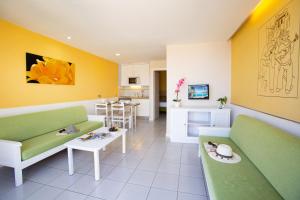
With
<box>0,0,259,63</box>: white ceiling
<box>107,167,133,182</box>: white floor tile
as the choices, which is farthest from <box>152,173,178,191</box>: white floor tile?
<box>0,0,259,63</box>: white ceiling

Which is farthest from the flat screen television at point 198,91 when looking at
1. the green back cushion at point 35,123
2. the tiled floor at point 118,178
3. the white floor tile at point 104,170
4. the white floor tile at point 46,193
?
the white floor tile at point 46,193

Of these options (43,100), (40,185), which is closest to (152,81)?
(43,100)

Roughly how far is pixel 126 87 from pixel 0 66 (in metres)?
4.51

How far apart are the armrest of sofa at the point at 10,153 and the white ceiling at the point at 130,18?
6.11 ft

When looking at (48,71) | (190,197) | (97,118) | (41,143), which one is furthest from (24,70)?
(190,197)

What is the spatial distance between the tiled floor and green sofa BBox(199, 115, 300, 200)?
51 cm

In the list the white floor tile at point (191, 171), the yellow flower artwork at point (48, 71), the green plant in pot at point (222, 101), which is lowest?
the white floor tile at point (191, 171)

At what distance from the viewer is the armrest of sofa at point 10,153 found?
178 cm

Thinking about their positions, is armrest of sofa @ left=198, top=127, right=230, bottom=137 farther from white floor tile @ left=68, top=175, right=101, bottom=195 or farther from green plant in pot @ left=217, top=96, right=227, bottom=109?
white floor tile @ left=68, top=175, right=101, bottom=195

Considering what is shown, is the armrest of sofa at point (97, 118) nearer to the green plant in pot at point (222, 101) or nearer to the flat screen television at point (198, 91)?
the flat screen television at point (198, 91)

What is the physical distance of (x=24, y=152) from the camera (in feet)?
6.06

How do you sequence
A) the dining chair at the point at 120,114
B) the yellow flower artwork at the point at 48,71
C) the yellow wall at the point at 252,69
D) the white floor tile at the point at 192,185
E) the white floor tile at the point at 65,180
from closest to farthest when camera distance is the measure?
the yellow wall at the point at 252,69 → the white floor tile at the point at 192,185 → the white floor tile at the point at 65,180 → the yellow flower artwork at the point at 48,71 → the dining chair at the point at 120,114

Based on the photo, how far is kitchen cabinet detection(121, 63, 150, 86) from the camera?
589cm

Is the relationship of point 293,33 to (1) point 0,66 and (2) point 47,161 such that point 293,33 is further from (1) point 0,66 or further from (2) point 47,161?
(1) point 0,66
